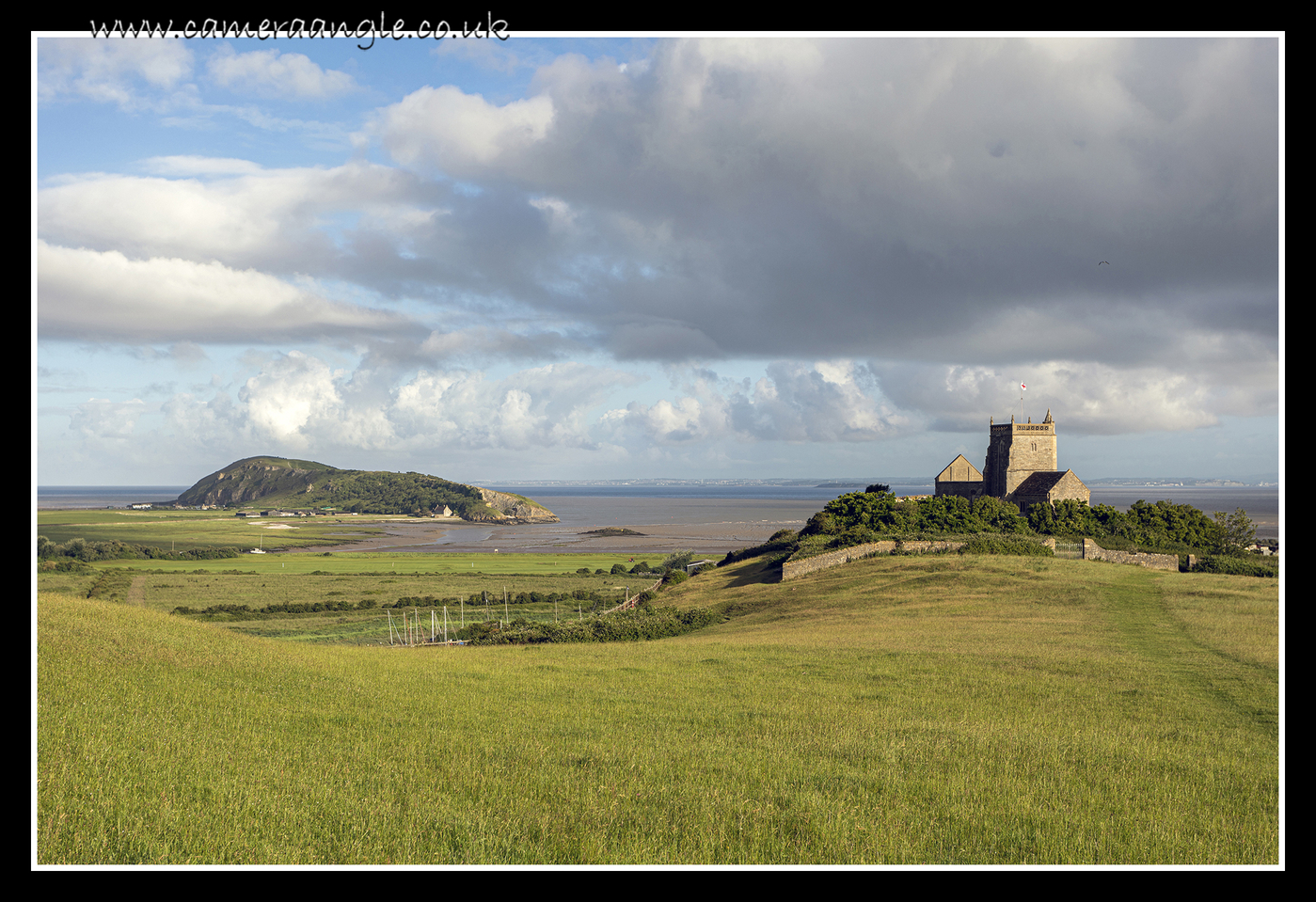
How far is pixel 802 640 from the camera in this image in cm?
2169

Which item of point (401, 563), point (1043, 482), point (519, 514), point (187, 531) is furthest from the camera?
point (519, 514)

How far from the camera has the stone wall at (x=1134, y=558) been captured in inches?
1417

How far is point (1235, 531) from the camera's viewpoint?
4653 cm

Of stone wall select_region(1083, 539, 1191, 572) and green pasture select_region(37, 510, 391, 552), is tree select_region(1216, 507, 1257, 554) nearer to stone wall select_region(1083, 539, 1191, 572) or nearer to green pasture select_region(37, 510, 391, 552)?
stone wall select_region(1083, 539, 1191, 572)

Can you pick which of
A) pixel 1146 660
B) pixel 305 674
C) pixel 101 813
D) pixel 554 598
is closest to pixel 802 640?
pixel 1146 660

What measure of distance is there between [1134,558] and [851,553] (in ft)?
45.2

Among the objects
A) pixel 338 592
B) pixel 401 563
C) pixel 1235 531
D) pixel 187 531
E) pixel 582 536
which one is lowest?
pixel 582 536

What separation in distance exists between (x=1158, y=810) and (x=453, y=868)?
7.09 m

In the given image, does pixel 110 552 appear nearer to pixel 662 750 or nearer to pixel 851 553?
pixel 851 553

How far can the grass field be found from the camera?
6.43 m

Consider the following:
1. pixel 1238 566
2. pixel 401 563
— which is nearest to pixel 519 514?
pixel 401 563

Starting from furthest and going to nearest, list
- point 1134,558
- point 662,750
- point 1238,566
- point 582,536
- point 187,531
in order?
point 582,536 < point 187,531 < point 1134,558 < point 1238,566 < point 662,750

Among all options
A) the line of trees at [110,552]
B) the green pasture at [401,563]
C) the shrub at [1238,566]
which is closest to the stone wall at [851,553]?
the shrub at [1238,566]

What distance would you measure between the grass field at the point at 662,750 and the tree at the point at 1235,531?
1131 inches
